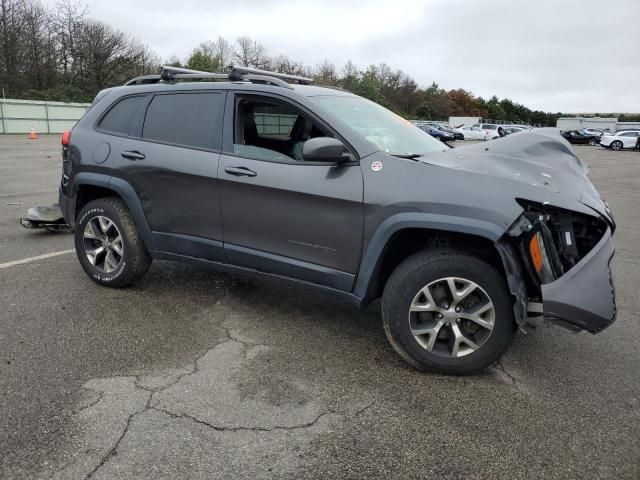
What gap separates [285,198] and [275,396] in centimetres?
132

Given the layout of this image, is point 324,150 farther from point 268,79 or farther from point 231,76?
point 231,76

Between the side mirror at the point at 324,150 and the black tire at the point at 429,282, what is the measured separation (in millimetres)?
801

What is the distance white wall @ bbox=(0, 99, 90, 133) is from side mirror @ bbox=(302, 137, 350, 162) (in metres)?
33.8

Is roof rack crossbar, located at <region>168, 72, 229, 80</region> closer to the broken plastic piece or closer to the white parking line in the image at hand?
the white parking line

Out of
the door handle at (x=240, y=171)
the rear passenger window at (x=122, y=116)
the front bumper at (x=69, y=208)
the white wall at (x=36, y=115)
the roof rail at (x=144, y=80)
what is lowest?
the white wall at (x=36, y=115)

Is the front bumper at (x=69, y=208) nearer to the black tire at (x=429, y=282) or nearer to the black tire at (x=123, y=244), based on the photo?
the black tire at (x=123, y=244)

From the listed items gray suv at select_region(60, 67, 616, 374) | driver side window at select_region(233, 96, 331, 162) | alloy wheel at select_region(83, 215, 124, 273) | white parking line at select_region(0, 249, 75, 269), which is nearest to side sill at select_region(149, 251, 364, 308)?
gray suv at select_region(60, 67, 616, 374)

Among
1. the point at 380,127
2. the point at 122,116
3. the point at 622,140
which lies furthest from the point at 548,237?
the point at 622,140

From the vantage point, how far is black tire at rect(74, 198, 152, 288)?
4457 millimetres

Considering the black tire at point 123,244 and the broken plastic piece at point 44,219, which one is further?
the broken plastic piece at point 44,219

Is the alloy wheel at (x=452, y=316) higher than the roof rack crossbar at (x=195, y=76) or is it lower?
lower

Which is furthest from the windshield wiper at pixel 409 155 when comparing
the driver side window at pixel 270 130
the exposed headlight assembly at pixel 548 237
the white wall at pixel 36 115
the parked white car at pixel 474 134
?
the parked white car at pixel 474 134

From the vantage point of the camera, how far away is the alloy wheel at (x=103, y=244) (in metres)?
4.54

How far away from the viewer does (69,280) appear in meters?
4.93
